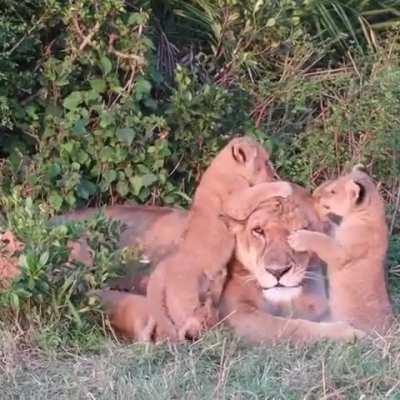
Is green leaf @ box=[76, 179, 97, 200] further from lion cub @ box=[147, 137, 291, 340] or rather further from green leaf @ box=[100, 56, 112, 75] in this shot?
lion cub @ box=[147, 137, 291, 340]

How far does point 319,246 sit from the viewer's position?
5.36 m

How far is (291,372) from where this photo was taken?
4.68m

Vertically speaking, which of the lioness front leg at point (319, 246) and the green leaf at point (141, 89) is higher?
the green leaf at point (141, 89)

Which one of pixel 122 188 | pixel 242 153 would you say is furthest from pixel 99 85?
pixel 242 153

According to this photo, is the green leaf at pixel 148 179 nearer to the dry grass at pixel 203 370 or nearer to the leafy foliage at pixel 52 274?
the leafy foliage at pixel 52 274

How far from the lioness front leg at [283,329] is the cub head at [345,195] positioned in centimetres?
57

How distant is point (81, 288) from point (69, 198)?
3.58ft

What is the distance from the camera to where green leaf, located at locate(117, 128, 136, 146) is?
248 inches

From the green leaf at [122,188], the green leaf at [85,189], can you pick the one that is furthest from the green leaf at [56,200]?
the green leaf at [122,188]

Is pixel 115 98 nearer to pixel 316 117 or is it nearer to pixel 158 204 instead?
pixel 158 204

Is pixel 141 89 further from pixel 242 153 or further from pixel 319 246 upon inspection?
pixel 319 246

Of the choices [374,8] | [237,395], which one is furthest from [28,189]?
[374,8]

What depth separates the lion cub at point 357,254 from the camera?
527 centimetres

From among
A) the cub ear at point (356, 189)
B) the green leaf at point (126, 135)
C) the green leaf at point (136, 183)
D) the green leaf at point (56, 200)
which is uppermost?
the cub ear at point (356, 189)
